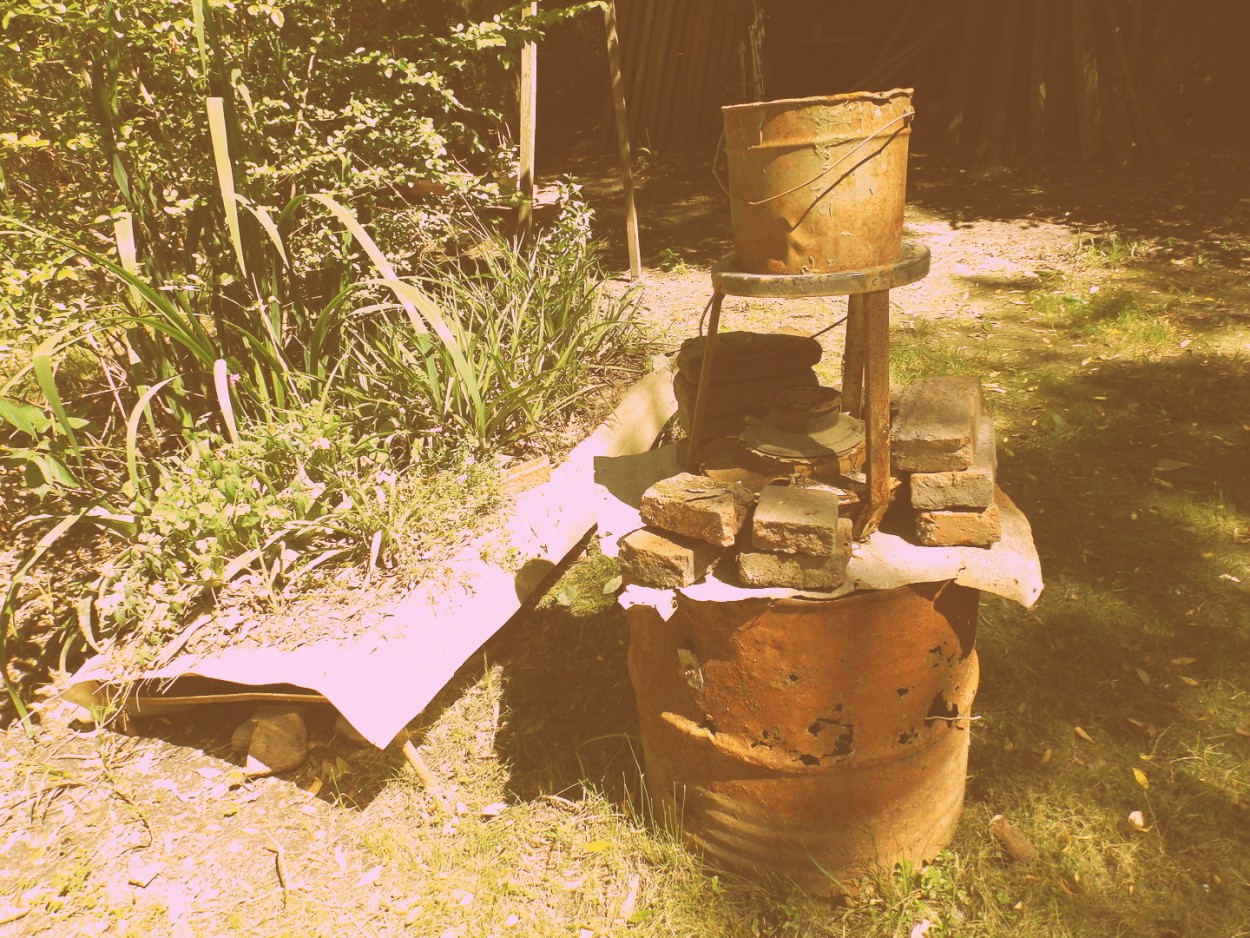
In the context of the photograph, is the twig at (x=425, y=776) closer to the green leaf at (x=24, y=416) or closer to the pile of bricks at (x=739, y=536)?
the pile of bricks at (x=739, y=536)

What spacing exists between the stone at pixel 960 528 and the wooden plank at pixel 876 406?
10cm

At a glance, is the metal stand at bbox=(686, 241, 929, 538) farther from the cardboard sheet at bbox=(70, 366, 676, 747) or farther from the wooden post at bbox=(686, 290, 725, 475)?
the cardboard sheet at bbox=(70, 366, 676, 747)

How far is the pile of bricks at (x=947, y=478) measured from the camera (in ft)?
5.88

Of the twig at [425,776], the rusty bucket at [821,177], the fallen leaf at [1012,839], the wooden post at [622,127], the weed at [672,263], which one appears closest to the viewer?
the rusty bucket at [821,177]

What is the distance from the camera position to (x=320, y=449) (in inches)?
110

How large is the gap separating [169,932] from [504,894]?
817mm

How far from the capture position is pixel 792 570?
5.66 ft

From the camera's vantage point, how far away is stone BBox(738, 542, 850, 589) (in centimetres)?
171

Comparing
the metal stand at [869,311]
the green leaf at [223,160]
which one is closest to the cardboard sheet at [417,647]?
the metal stand at [869,311]

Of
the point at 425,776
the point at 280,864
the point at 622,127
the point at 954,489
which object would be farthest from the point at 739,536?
the point at 622,127

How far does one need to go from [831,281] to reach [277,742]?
2.00 meters

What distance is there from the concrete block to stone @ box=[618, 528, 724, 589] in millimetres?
94

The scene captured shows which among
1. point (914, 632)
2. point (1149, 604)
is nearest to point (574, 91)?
point (1149, 604)

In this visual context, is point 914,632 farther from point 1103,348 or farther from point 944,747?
point 1103,348
